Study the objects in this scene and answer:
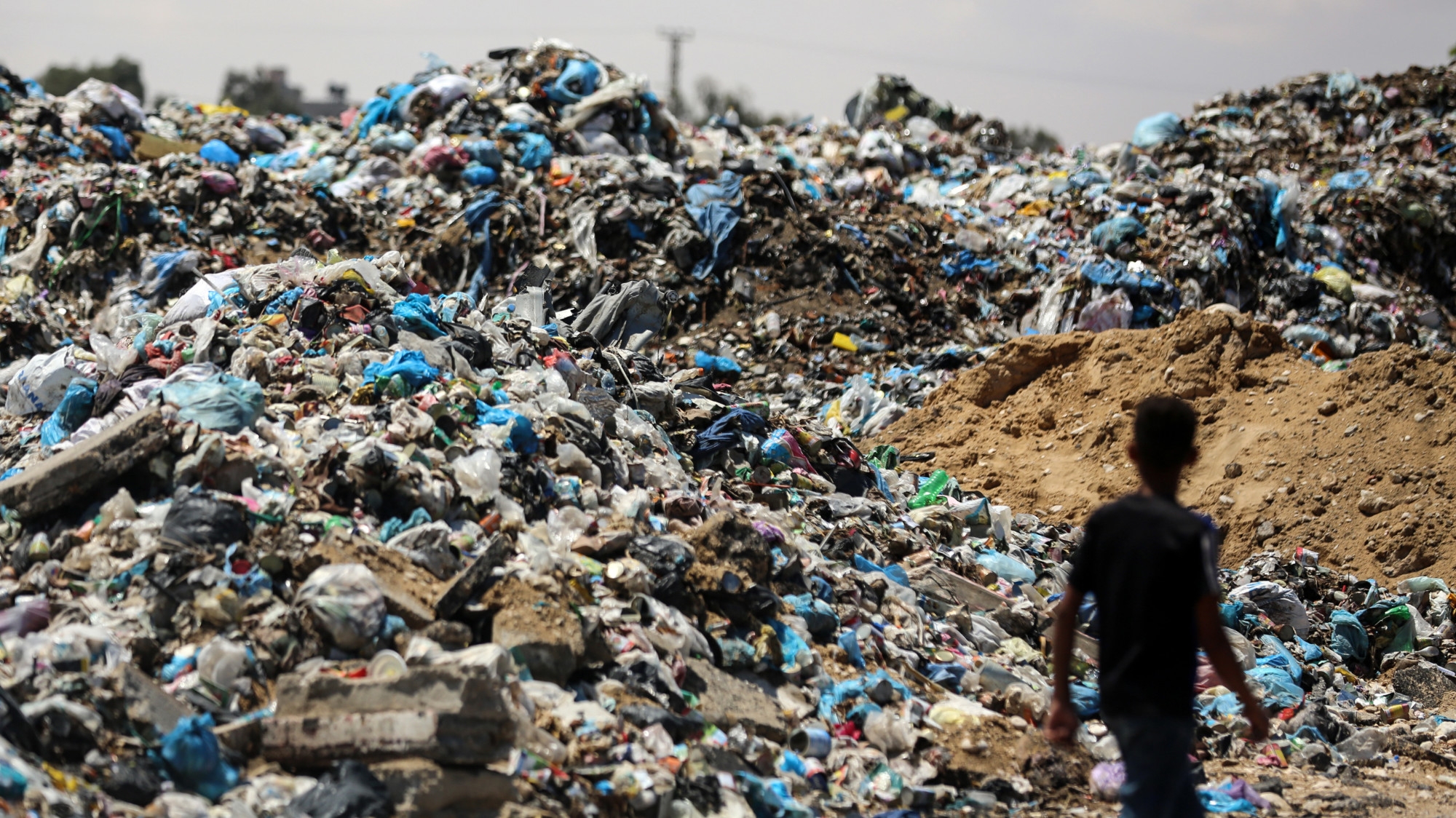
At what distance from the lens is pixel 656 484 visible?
13.6 ft

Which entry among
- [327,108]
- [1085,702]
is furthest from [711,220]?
[327,108]

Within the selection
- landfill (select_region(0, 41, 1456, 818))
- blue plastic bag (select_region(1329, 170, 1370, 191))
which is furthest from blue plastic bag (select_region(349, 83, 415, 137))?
blue plastic bag (select_region(1329, 170, 1370, 191))

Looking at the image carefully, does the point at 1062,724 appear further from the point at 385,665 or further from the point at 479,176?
the point at 479,176

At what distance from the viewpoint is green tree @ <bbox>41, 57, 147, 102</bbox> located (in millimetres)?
38031

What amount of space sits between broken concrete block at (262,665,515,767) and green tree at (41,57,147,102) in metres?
41.8

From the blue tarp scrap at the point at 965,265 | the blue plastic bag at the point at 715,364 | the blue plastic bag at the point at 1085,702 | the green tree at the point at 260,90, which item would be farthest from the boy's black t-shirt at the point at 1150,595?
the green tree at the point at 260,90

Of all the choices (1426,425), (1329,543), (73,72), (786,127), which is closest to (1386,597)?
(1329,543)

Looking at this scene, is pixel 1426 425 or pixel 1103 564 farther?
pixel 1426 425

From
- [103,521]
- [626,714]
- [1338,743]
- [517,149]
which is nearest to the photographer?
[626,714]

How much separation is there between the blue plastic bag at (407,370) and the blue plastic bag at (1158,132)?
9.58 metres

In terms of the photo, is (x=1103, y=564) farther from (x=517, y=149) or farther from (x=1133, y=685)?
(x=517, y=149)

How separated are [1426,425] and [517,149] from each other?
765 cm

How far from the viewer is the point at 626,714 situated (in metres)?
2.93

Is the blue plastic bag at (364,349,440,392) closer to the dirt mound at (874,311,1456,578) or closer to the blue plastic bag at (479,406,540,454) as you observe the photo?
the blue plastic bag at (479,406,540,454)
